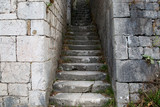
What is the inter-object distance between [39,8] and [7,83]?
1.60m

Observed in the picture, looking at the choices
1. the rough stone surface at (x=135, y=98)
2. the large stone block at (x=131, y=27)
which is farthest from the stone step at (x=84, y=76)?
the large stone block at (x=131, y=27)

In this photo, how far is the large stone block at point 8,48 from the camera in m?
2.64

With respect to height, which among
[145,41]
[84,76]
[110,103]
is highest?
[145,41]

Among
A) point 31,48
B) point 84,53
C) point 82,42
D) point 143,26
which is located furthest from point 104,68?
point 31,48

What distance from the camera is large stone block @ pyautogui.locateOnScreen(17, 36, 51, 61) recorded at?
2.62m

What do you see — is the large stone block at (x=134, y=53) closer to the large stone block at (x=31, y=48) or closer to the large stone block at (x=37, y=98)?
the large stone block at (x=31, y=48)

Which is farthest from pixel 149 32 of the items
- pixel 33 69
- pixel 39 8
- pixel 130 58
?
pixel 33 69

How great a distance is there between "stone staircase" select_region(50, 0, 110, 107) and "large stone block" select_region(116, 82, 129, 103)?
0.25 m

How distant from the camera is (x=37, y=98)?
2639mm

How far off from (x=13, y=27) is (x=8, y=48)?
16.6 inches

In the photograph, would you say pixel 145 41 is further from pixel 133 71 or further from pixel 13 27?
pixel 13 27

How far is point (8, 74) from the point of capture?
2.67m

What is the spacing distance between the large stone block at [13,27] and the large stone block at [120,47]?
6.05 feet

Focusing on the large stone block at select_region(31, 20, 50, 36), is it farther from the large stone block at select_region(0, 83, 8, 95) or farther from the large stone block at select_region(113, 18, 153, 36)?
the large stone block at select_region(113, 18, 153, 36)
